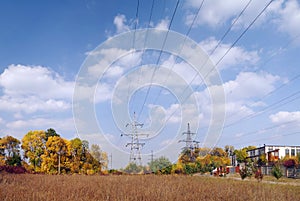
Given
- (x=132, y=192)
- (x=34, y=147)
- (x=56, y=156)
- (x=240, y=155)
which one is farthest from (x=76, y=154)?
(x=240, y=155)

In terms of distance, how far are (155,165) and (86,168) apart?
7.00 metres

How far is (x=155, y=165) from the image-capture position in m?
29.2

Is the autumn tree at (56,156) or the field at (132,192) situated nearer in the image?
the field at (132,192)

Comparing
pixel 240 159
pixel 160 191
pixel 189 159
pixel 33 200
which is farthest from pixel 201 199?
pixel 240 159

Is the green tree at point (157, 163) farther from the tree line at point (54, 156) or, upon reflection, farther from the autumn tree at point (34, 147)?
the autumn tree at point (34, 147)

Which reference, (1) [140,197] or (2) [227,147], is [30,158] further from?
(2) [227,147]

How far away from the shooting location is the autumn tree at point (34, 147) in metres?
34.5

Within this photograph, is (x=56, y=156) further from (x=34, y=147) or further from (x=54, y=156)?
(x=34, y=147)

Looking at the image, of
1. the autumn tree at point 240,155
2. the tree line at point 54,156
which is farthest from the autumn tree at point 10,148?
the autumn tree at point 240,155

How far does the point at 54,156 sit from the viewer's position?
32.4m

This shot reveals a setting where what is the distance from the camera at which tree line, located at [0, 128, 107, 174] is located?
30.9 meters

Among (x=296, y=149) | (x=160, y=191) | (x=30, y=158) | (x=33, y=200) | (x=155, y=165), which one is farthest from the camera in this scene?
(x=296, y=149)

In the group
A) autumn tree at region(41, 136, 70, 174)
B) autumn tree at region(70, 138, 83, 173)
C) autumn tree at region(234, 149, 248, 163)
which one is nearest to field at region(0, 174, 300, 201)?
autumn tree at region(70, 138, 83, 173)

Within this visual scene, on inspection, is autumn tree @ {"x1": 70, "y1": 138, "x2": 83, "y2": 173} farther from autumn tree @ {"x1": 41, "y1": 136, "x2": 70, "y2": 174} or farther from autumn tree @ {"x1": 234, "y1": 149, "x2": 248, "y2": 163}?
autumn tree @ {"x1": 234, "y1": 149, "x2": 248, "y2": 163}
